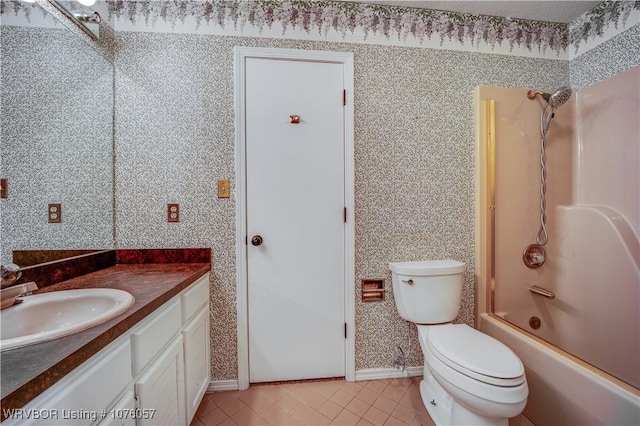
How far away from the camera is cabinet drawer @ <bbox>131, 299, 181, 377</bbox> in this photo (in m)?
0.78

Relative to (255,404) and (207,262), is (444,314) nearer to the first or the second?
(255,404)

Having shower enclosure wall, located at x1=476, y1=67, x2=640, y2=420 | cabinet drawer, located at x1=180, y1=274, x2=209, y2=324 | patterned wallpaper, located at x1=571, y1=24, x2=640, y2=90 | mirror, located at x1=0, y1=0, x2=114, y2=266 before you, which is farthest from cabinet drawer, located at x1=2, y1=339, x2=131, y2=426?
Answer: patterned wallpaper, located at x1=571, y1=24, x2=640, y2=90

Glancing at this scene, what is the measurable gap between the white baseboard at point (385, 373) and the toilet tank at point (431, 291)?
0.43 m

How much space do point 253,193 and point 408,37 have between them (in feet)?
4.56

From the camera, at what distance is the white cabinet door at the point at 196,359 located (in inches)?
44.4

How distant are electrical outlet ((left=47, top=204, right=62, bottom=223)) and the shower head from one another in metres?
2.69

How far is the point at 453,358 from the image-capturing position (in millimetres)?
1042

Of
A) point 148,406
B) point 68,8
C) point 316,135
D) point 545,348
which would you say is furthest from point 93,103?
point 545,348

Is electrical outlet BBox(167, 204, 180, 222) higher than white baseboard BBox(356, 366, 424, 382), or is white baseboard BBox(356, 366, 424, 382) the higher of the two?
electrical outlet BBox(167, 204, 180, 222)

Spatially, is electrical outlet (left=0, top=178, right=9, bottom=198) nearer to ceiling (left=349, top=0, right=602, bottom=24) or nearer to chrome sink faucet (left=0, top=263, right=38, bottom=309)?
chrome sink faucet (left=0, top=263, right=38, bottom=309)

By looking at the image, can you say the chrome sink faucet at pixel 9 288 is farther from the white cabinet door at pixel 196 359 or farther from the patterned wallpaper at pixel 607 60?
the patterned wallpaper at pixel 607 60

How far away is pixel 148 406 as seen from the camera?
82cm

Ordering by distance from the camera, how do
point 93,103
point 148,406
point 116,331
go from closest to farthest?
point 116,331
point 148,406
point 93,103

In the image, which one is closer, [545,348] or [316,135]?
[545,348]
